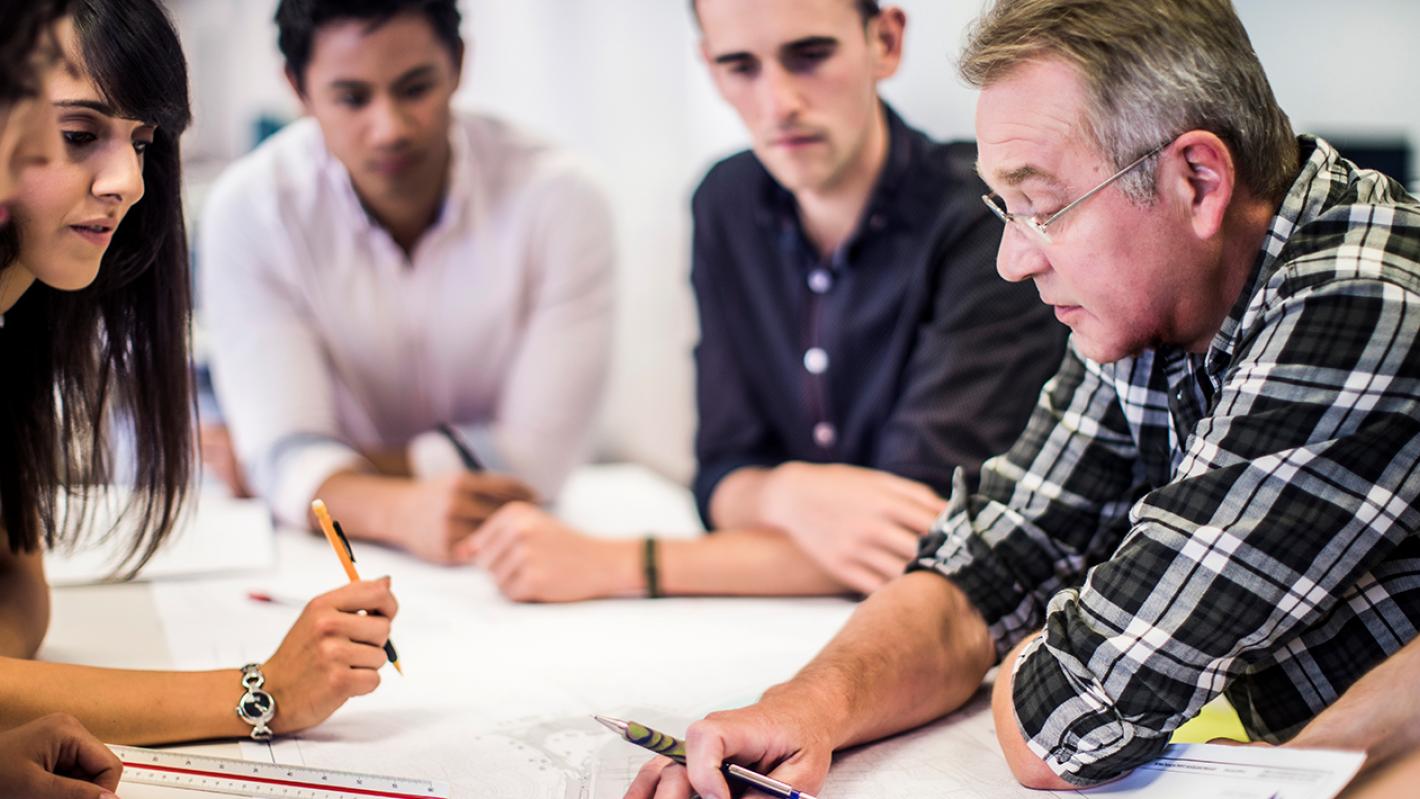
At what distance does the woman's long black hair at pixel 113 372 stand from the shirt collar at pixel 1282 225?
107 cm

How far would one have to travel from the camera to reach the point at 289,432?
7.86 feet

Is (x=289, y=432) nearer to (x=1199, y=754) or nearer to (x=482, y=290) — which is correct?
(x=482, y=290)

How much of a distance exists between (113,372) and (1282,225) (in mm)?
1301

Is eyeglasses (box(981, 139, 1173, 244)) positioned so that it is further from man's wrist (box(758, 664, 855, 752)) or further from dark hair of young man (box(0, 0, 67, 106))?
dark hair of young man (box(0, 0, 67, 106))

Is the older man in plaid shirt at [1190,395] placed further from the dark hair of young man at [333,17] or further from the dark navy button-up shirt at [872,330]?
the dark hair of young man at [333,17]

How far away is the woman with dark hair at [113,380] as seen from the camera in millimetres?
1310

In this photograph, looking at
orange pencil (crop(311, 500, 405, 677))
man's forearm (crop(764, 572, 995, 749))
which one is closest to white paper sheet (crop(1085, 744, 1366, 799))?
man's forearm (crop(764, 572, 995, 749))

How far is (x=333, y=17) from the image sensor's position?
7.38 ft

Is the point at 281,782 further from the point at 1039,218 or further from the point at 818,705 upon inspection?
the point at 1039,218

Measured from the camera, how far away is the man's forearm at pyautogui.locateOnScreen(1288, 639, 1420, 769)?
42.2 inches

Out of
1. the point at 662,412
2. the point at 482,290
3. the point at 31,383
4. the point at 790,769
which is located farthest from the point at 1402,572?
the point at 662,412

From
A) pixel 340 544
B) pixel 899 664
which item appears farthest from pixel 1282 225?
pixel 340 544

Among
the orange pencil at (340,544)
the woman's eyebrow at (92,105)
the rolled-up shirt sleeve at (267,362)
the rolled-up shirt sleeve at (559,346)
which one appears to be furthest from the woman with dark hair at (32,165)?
the rolled-up shirt sleeve at (559,346)

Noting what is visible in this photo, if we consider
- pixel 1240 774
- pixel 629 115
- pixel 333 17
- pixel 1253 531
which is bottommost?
pixel 1240 774
